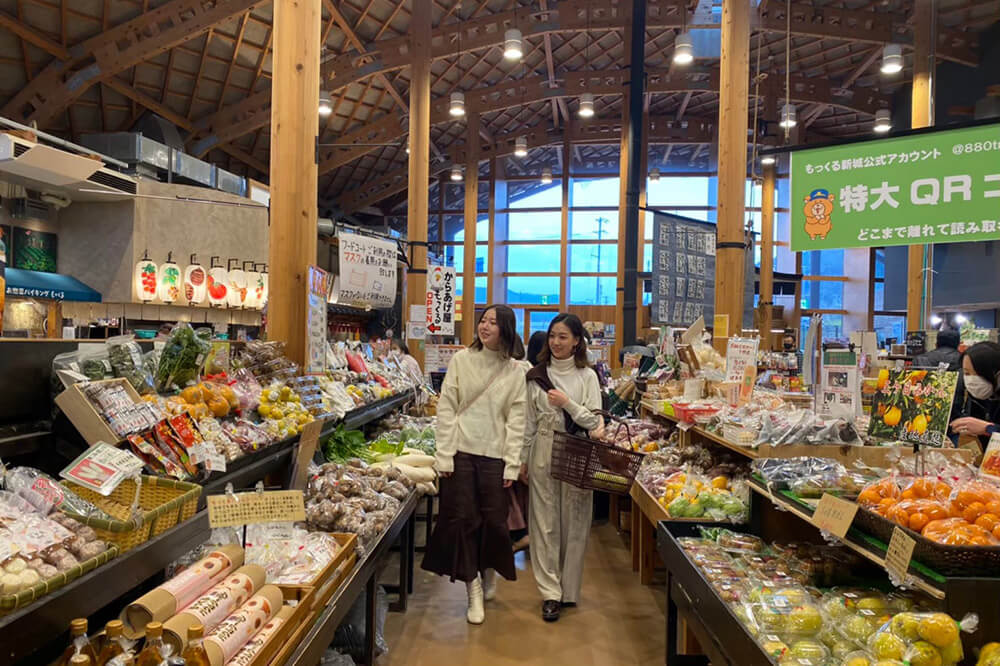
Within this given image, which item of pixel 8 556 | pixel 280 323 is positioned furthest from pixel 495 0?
pixel 8 556

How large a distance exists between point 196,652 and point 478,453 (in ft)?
6.81

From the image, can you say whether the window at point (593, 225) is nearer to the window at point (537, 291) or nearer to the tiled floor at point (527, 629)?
the window at point (537, 291)

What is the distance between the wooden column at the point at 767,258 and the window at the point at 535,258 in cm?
669

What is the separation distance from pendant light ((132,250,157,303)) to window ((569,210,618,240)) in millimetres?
13834

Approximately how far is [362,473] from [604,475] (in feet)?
4.28

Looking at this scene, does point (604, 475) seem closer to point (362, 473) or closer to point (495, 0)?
point (362, 473)

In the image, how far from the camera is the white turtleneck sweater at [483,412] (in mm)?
3541

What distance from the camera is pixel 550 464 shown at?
3719mm

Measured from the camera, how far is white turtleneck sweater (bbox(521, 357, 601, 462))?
149 inches

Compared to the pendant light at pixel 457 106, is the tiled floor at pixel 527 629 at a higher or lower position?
lower

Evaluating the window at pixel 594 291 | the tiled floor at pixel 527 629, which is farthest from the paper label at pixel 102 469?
the window at pixel 594 291

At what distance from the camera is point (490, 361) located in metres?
3.62

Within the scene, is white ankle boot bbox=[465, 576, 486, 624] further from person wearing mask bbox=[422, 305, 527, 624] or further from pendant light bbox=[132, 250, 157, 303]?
pendant light bbox=[132, 250, 157, 303]

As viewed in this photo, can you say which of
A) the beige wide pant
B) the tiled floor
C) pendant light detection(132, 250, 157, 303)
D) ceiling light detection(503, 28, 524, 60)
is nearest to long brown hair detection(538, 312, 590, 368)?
the beige wide pant
